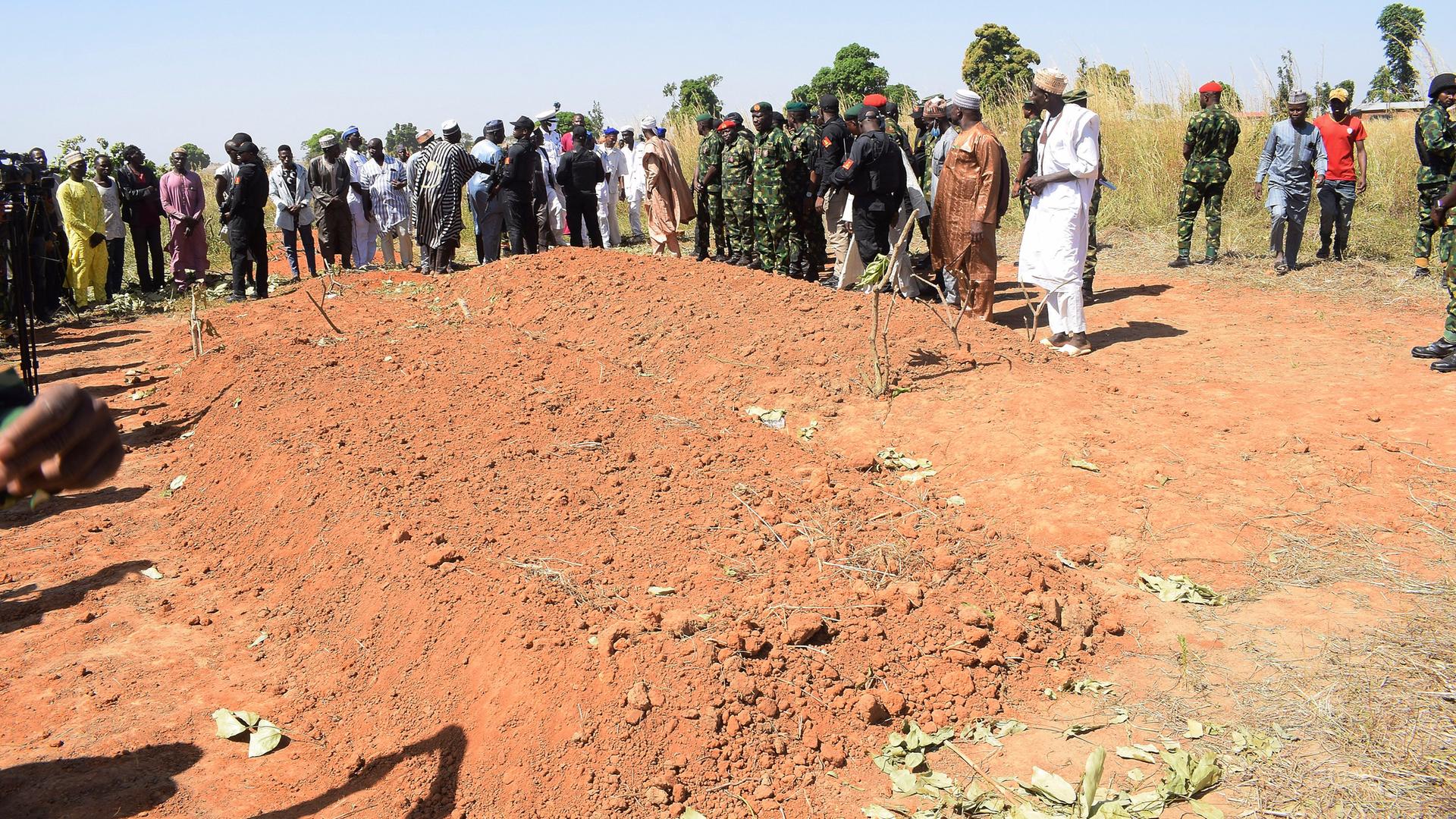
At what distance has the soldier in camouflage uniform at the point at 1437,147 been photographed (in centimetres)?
645

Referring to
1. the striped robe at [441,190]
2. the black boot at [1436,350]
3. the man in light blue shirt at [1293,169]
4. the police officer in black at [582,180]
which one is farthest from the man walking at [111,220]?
the black boot at [1436,350]

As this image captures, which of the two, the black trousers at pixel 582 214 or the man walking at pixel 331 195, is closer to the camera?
the man walking at pixel 331 195

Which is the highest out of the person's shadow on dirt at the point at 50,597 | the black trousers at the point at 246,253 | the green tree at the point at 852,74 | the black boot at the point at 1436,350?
the green tree at the point at 852,74

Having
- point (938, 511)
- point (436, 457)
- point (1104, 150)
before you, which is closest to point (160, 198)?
point (436, 457)

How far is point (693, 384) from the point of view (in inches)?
262

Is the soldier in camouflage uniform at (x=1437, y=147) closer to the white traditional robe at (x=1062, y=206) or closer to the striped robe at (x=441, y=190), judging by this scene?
the white traditional robe at (x=1062, y=206)

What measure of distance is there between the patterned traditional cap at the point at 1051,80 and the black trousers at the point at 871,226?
1.68m

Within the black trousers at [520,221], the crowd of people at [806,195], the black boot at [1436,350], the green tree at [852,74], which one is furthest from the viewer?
the green tree at [852,74]

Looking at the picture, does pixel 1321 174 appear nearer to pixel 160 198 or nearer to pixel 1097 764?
pixel 1097 764

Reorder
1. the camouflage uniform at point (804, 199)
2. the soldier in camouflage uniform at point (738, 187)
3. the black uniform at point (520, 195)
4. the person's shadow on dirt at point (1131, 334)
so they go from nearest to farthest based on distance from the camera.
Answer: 1. the person's shadow on dirt at point (1131, 334)
2. the camouflage uniform at point (804, 199)
3. the soldier in camouflage uniform at point (738, 187)
4. the black uniform at point (520, 195)

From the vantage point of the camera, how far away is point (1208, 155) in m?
9.65

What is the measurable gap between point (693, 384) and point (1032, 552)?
3053 millimetres

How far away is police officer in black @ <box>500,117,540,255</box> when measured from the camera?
10.6 metres

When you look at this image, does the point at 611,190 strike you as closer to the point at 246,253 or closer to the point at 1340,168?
the point at 246,253
